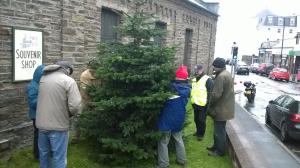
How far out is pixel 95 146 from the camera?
23.5 ft

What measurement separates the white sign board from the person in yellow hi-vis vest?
13.2ft

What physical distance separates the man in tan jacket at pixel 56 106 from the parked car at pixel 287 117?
24.9 ft

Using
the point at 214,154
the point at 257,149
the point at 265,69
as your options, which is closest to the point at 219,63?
the point at 214,154

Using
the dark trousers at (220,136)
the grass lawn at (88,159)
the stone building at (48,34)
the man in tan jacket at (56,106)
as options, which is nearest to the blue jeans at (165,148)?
the grass lawn at (88,159)

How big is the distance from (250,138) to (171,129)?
3328 mm

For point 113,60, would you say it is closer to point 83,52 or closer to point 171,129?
point 171,129

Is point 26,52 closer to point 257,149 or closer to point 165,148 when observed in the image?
point 165,148

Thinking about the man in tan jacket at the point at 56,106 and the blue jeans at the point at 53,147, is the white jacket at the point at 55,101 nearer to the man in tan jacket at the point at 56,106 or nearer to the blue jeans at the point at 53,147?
the man in tan jacket at the point at 56,106

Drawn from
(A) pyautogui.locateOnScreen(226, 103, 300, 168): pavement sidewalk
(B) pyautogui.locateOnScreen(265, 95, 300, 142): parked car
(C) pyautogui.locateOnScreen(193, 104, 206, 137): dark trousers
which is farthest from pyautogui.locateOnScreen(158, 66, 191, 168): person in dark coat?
(B) pyautogui.locateOnScreen(265, 95, 300, 142): parked car

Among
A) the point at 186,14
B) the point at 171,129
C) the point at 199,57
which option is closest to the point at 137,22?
the point at 171,129

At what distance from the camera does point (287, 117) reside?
35.3 feet

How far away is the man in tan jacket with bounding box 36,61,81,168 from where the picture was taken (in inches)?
200

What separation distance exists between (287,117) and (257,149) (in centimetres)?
344

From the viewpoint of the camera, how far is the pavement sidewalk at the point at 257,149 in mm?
6827
